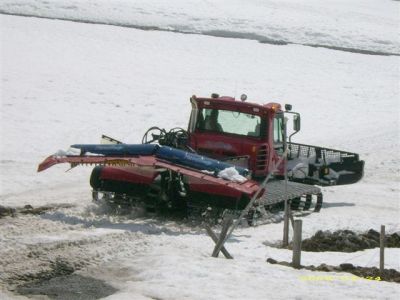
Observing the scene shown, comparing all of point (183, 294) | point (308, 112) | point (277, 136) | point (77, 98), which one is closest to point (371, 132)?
point (308, 112)

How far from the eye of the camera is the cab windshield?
15.7 metres

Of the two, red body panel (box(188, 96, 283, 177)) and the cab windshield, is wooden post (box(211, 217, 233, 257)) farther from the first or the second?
the cab windshield

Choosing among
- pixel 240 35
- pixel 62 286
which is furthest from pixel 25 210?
pixel 240 35

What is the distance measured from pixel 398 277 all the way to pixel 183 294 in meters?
3.16

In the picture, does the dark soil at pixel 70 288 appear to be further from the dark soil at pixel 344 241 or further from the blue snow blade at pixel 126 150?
the dark soil at pixel 344 241

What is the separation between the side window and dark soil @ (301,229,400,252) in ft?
9.53

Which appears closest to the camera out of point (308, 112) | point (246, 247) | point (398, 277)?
point (398, 277)

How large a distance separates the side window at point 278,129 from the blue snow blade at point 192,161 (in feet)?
9.18

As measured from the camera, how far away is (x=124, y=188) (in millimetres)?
14172

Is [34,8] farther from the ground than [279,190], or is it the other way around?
[34,8]

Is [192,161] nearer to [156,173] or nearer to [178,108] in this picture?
[156,173]

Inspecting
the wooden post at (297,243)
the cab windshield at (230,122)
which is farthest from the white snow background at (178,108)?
the cab windshield at (230,122)

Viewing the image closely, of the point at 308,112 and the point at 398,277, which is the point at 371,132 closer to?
the point at 308,112

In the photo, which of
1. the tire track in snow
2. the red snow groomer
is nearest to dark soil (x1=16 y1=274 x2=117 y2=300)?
the red snow groomer
